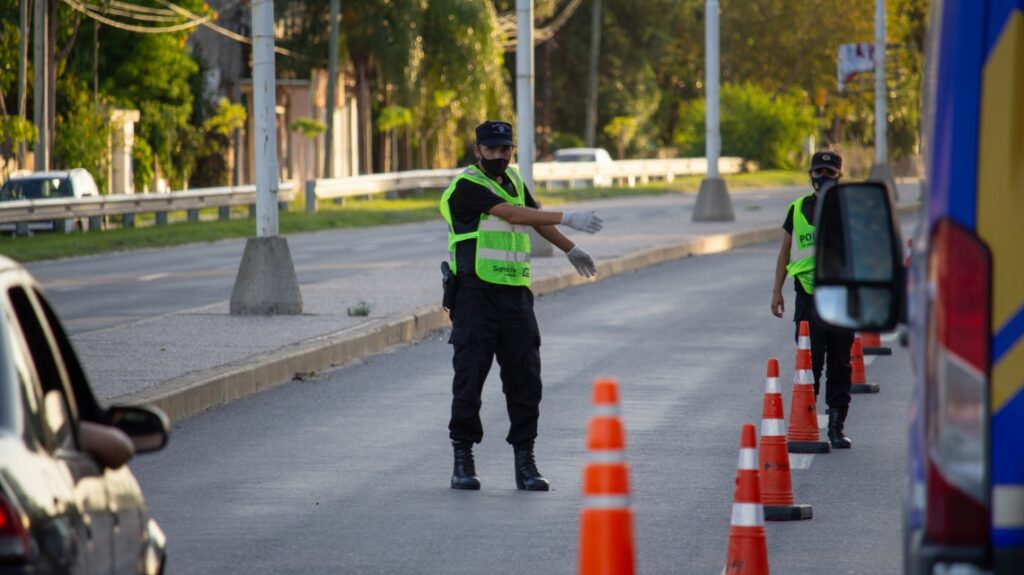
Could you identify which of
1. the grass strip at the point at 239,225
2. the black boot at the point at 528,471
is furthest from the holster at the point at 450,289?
the grass strip at the point at 239,225

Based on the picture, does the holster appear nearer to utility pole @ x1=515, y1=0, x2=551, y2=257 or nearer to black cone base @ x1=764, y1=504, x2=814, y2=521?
black cone base @ x1=764, y1=504, x2=814, y2=521

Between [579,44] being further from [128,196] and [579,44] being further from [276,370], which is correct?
[276,370]

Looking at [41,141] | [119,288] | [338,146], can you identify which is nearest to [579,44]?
[338,146]

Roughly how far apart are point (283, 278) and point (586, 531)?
13844mm

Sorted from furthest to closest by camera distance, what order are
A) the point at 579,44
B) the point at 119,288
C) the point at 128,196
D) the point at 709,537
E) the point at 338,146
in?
1. the point at 579,44
2. the point at 338,146
3. the point at 128,196
4. the point at 119,288
5. the point at 709,537

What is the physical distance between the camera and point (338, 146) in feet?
221

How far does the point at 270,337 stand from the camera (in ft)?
55.0

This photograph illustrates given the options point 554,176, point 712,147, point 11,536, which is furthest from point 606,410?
point 554,176

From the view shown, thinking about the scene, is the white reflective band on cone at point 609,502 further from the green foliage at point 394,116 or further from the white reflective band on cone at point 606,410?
the green foliage at point 394,116

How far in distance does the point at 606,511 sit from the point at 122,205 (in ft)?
113

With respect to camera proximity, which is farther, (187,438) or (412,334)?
(412,334)

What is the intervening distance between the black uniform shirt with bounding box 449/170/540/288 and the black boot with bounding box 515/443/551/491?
86 cm

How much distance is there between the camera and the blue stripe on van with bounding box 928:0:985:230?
396 centimetres

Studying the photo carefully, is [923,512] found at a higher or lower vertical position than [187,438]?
higher
